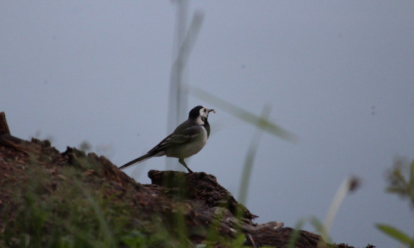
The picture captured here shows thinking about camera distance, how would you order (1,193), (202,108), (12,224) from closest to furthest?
1. (12,224)
2. (1,193)
3. (202,108)

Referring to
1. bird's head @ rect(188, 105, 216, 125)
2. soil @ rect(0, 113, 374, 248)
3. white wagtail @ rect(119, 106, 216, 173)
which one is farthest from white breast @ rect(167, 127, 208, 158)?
soil @ rect(0, 113, 374, 248)

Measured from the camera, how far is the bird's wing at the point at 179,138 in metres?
7.30

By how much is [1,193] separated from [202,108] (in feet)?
18.0

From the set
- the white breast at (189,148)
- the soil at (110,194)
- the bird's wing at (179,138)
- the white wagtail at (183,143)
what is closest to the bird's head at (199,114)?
the white wagtail at (183,143)

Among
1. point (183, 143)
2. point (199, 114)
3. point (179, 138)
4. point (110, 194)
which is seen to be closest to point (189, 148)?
point (183, 143)

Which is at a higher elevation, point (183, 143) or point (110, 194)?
point (183, 143)

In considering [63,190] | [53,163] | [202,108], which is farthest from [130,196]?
[202,108]

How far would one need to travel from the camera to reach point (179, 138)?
762 cm

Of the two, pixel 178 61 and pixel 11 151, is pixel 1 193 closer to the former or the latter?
pixel 11 151

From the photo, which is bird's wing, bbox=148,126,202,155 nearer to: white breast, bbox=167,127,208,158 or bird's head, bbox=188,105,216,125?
white breast, bbox=167,127,208,158

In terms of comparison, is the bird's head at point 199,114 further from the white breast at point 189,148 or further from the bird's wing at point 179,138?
the white breast at point 189,148

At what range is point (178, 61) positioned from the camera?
7.09 feet

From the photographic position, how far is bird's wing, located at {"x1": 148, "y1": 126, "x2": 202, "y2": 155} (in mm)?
7305

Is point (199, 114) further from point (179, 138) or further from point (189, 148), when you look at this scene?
point (189, 148)
